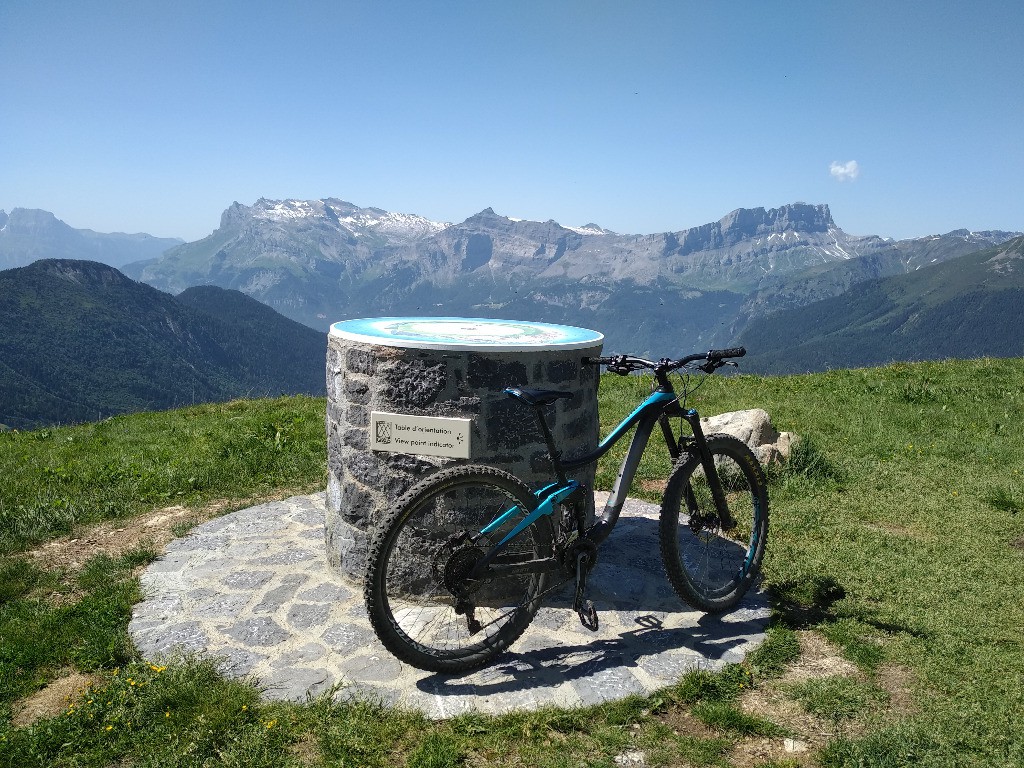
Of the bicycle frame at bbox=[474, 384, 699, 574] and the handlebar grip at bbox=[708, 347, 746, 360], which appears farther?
the handlebar grip at bbox=[708, 347, 746, 360]

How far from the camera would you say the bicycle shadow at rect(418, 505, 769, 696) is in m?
4.60

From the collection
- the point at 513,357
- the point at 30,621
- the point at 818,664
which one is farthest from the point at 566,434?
the point at 30,621

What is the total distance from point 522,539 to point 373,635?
1.34 meters

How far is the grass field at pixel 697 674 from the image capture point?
386 centimetres

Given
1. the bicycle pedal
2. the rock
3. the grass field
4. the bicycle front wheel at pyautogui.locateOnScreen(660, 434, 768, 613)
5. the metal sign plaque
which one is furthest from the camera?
the rock

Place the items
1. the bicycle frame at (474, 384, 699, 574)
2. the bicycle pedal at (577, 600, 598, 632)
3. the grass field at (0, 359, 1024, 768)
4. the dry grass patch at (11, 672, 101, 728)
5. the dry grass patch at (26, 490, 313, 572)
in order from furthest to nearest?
1. the dry grass patch at (26, 490, 313, 572)
2. the bicycle pedal at (577, 600, 598, 632)
3. the bicycle frame at (474, 384, 699, 574)
4. the dry grass patch at (11, 672, 101, 728)
5. the grass field at (0, 359, 1024, 768)

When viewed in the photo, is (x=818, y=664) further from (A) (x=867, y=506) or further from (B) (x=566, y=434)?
(A) (x=867, y=506)

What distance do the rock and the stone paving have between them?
10.7 ft

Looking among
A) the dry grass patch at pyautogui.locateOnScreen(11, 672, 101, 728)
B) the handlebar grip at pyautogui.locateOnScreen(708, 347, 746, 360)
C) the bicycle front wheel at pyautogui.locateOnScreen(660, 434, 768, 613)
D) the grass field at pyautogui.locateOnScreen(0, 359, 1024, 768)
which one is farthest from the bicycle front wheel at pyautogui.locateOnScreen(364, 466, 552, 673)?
the dry grass patch at pyautogui.locateOnScreen(11, 672, 101, 728)

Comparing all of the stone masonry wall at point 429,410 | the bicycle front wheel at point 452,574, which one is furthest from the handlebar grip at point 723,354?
the bicycle front wheel at point 452,574

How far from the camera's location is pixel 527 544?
489cm

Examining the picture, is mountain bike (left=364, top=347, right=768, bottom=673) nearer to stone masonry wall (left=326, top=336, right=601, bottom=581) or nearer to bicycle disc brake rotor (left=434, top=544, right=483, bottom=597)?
bicycle disc brake rotor (left=434, top=544, right=483, bottom=597)

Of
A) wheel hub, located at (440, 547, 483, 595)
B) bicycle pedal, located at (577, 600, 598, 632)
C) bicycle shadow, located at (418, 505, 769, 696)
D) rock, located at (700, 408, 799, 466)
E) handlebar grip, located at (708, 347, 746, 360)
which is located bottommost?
bicycle shadow, located at (418, 505, 769, 696)

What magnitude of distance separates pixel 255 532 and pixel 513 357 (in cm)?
373
